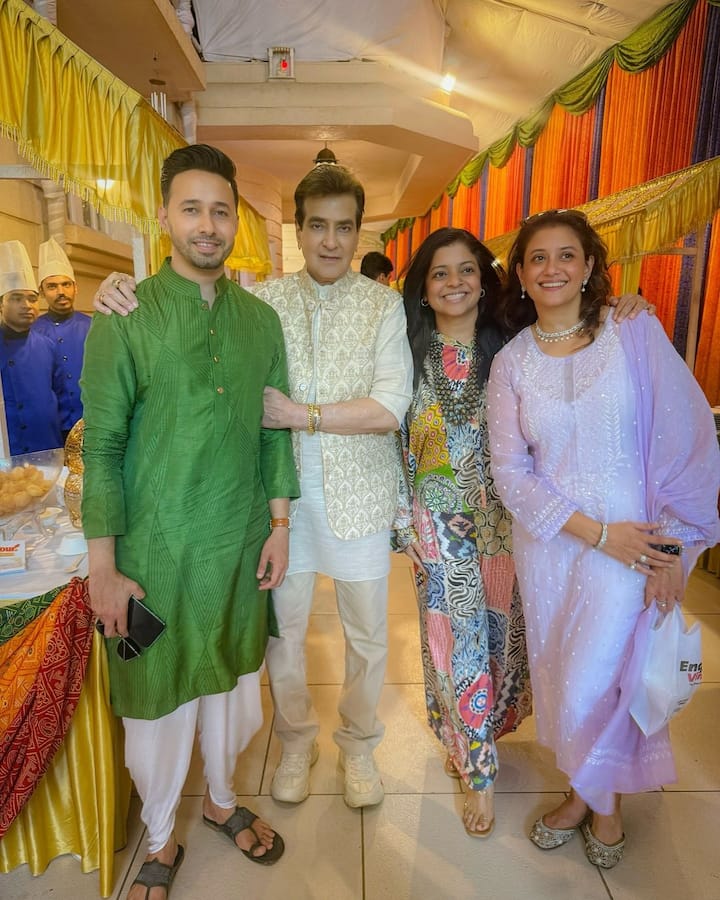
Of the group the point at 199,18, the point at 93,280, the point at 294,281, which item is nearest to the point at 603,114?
the point at 199,18

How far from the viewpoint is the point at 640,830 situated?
170 centimetres

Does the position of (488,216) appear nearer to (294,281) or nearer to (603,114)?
(603,114)

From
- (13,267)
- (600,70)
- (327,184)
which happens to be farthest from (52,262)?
(600,70)

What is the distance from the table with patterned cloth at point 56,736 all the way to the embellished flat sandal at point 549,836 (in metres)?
1.09

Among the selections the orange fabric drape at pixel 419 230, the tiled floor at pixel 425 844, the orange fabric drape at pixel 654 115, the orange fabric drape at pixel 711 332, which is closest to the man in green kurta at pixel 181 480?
the tiled floor at pixel 425 844

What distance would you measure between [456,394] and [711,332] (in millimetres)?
3676

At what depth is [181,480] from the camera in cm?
129

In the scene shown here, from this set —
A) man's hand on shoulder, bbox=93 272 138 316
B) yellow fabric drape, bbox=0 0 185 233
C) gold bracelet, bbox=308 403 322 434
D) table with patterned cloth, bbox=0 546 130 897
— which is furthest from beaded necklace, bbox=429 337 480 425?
yellow fabric drape, bbox=0 0 185 233

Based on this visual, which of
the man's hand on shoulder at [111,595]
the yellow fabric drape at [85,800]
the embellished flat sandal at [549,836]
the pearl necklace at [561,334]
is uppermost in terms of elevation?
the pearl necklace at [561,334]

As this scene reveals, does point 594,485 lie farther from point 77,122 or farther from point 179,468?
point 77,122

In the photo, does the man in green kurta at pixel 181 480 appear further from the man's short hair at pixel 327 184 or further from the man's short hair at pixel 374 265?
the man's short hair at pixel 374 265

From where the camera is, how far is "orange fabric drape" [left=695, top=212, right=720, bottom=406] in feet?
14.0

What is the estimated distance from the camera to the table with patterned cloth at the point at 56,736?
1.38 meters

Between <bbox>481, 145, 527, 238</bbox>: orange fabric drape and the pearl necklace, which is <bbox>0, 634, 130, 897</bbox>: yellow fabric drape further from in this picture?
<bbox>481, 145, 527, 238</bbox>: orange fabric drape
